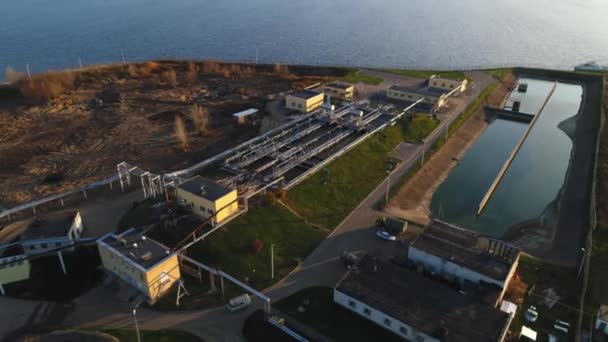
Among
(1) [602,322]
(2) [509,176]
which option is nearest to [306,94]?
(2) [509,176]

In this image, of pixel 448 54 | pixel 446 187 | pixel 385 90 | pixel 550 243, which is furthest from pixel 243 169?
pixel 448 54

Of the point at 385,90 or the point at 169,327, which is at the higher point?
the point at 385,90

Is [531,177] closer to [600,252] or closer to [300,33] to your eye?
[600,252]

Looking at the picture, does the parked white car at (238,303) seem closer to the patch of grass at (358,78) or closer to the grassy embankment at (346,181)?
the grassy embankment at (346,181)

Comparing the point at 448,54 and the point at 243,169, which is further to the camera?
the point at 448,54

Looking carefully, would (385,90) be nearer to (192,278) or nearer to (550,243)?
(550,243)
